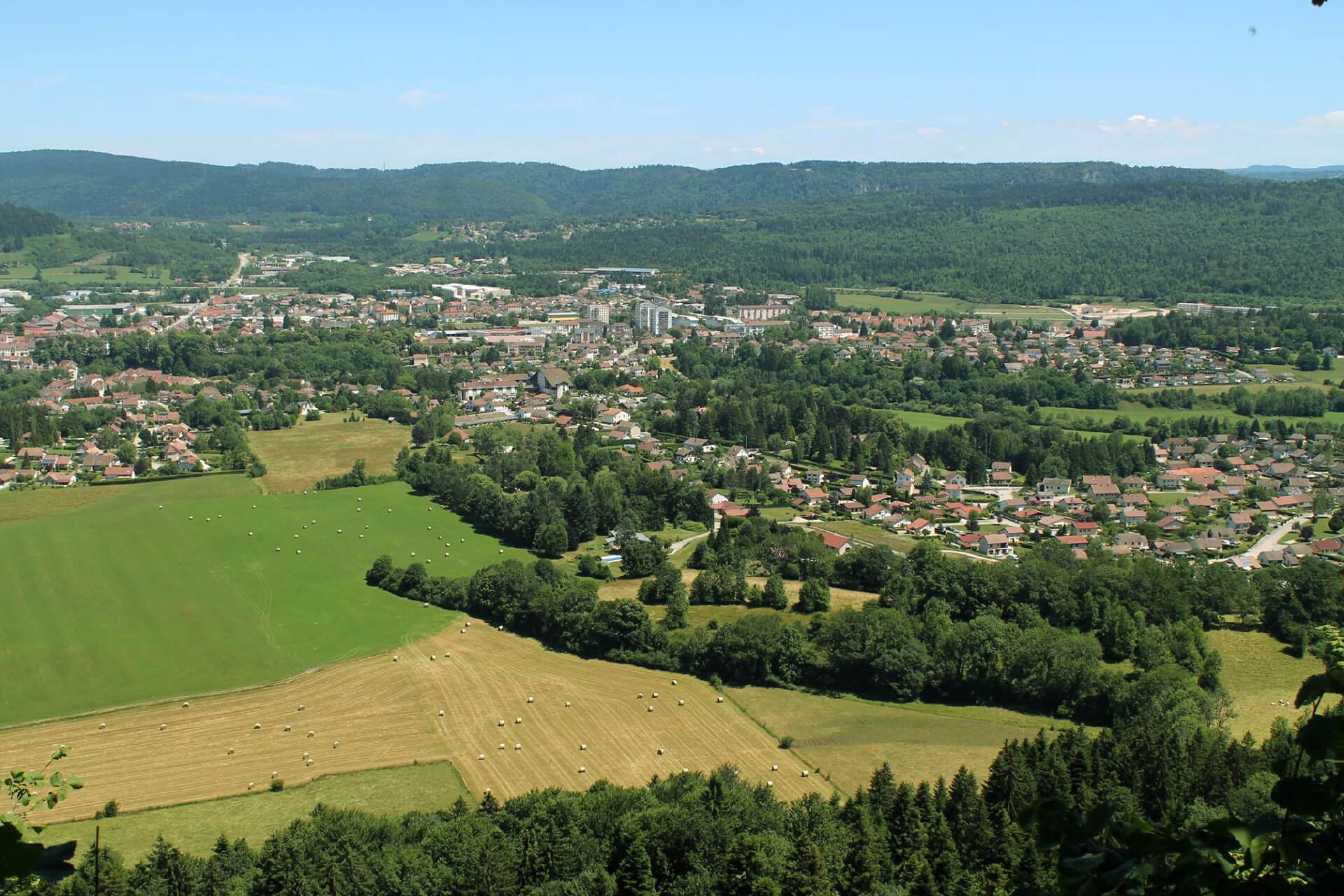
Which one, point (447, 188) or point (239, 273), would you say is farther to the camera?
point (447, 188)

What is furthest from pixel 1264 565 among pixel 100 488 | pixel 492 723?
pixel 100 488

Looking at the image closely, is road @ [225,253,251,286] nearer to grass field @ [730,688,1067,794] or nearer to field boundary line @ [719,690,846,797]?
field boundary line @ [719,690,846,797]

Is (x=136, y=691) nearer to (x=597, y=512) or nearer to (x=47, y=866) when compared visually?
(x=597, y=512)

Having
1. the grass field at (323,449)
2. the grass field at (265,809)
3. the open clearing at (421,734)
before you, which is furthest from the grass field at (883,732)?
the grass field at (323,449)

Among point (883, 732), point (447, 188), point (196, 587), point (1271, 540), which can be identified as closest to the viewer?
point (883, 732)

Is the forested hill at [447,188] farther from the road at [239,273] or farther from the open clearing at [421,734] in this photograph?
the open clearing at [421,734]

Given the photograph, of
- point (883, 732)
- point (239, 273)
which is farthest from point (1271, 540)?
point (239, 273)

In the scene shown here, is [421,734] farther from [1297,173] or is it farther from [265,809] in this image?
[1297,173]
